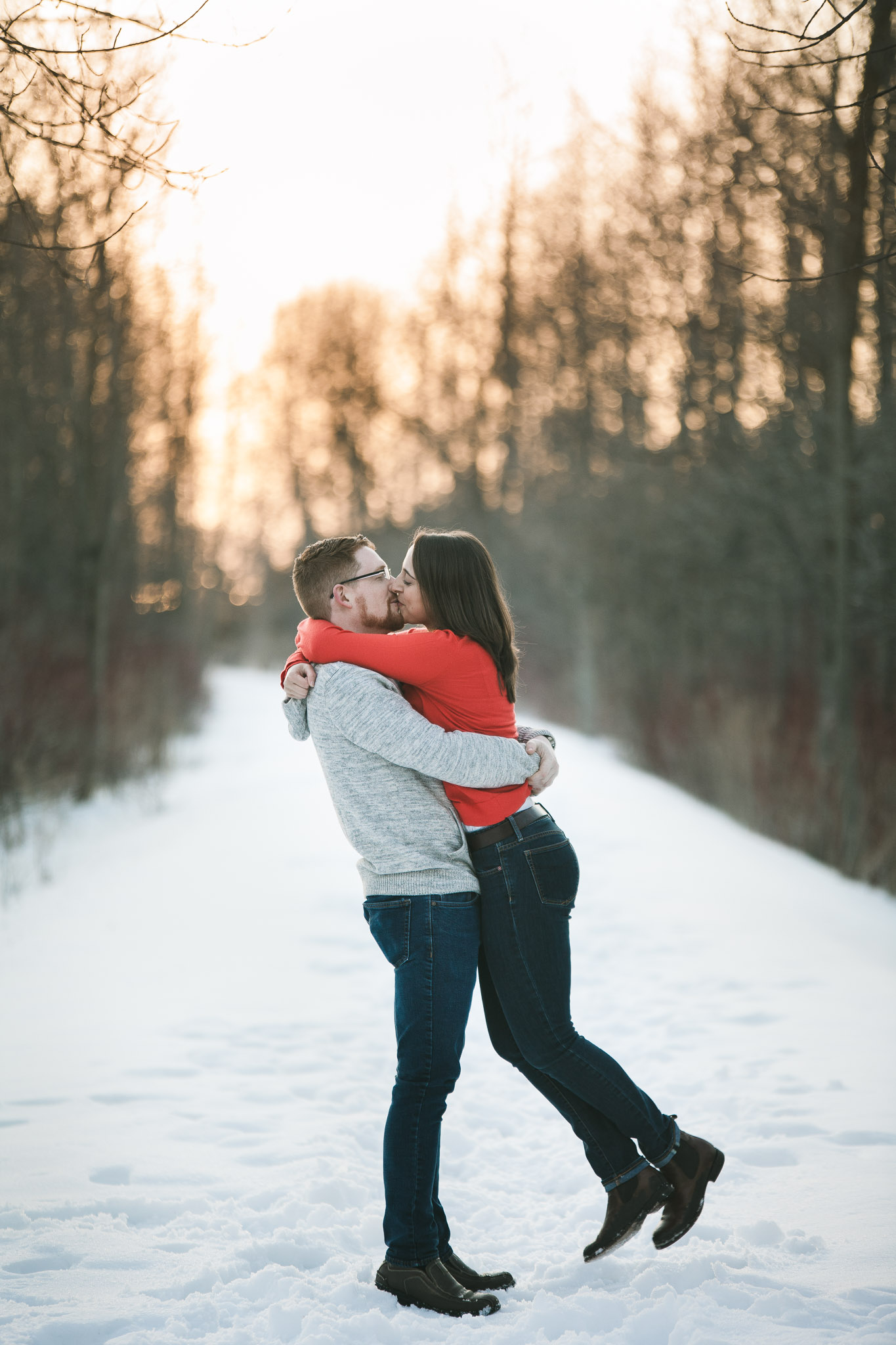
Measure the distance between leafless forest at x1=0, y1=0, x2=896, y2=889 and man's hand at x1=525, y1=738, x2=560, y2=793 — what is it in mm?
1070

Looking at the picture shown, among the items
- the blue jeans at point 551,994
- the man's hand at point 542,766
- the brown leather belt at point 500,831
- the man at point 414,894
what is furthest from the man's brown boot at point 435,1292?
the man's hand at point 542,766

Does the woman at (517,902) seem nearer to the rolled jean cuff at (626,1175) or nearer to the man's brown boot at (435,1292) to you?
the rolled jean cuff at (626,1175)

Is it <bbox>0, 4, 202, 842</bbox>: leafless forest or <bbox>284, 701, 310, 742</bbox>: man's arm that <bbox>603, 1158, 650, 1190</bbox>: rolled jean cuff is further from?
<bbox>0, 4, 202, 842</bbox>: leafless forest

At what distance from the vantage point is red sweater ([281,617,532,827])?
2.54 m

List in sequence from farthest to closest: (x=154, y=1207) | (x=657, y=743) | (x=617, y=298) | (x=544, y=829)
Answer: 1. (x=617, y=298)
2. (x=657, y=743)
3. (x=154, y=1207)
4. (x=544, y=829)

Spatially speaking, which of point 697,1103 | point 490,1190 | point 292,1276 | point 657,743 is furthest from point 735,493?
point 292,1276

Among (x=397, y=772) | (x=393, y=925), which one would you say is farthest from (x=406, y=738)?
(x=393, y=925)

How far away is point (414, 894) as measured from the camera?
2494 millimetres

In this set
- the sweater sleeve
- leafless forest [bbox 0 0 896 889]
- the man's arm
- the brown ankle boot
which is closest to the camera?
the sweater sleeve

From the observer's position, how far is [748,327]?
1183 cm

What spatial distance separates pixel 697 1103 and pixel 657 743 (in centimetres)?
956

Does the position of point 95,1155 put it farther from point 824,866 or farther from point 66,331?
point 66,331

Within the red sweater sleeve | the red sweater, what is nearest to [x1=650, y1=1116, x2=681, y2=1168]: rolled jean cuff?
the red sweater

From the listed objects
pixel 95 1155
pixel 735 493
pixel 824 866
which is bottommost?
pixel 824 866
